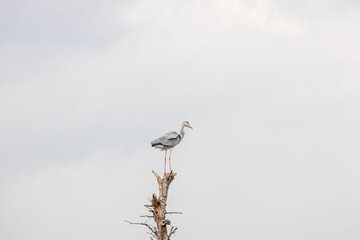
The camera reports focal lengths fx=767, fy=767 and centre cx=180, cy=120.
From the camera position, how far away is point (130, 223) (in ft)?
90.5

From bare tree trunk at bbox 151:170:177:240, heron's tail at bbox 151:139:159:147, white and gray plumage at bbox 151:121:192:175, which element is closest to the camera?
bare tree trunk at bbox 151:170:177:240

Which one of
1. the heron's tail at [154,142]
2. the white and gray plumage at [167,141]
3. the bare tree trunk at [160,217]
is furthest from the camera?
the white and gray plumage at [167,141]

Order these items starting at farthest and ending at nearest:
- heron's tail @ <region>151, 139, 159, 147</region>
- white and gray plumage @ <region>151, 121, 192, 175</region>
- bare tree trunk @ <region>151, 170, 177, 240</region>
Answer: white and gray plumage @ <region>151, 121, 192, 175</region> < heron's tail @ <region>151, 139, 159, 147</region> < bare tree trunk @ <region>151, 170, 177, 240</region>

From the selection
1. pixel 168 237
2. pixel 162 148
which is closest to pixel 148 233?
pixel 168 237

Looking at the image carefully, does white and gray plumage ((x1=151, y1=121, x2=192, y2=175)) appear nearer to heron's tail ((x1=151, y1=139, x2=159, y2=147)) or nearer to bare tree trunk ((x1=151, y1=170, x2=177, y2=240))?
heron's tail ((x1=151, y1=139, x2=159, y2=147))

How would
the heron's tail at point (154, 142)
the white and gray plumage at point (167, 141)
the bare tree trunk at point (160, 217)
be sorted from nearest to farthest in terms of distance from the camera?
1. the bare tree trunk at point (160, 217)
2. the heron's tail at point (154, 142)
3. the white and gray plumage at point (167, 141)

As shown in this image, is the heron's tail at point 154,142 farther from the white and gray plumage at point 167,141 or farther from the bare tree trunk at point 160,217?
the bare tree trunk at point 160,217

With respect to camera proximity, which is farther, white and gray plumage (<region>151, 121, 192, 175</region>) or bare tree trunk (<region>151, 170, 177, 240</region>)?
white and gray plumage (<region>151, 121, 192, 175</region>)

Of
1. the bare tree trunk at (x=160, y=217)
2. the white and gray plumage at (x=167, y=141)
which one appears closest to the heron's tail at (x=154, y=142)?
the white and gray plumage at (x=167, y=141)

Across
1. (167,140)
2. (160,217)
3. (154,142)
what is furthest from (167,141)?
(160,217)

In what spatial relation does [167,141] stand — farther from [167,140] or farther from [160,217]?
[160,217]

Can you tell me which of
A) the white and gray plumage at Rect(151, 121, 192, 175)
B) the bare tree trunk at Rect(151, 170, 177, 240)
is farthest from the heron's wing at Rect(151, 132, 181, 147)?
the bare tree trunk at Rect(151, 170, 177, 240)

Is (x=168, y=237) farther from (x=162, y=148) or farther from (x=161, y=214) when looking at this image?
(x=162, y=148)

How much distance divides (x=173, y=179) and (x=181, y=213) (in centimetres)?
246
